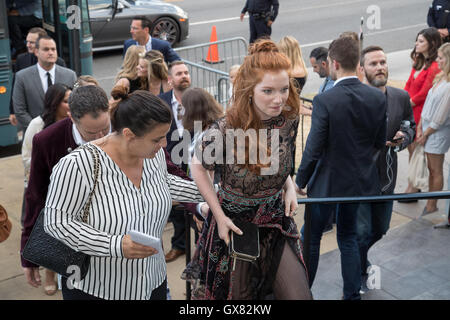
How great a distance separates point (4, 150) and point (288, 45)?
15.7 ft

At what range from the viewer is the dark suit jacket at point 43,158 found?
13.2ft

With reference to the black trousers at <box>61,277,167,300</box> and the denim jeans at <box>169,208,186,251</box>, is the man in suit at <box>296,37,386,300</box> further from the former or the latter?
the black trousers at <box>61,277,167,300</box>

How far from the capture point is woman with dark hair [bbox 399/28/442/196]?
7.17 m

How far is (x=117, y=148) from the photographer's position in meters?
3.06

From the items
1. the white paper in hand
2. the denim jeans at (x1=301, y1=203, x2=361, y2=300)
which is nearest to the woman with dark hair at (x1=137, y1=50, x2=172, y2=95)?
the denim jeans at (x1=301, y1=203, x2=361, y2=300)

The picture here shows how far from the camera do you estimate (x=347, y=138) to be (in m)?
4.66

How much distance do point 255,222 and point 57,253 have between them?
3.56ft

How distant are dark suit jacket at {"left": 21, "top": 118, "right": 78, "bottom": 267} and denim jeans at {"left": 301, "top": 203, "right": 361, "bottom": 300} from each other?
1997 mm

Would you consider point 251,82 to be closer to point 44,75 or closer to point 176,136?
point 176,136

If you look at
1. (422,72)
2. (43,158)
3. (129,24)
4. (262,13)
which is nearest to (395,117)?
(422,72)

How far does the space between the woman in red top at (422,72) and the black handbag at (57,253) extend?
507cm

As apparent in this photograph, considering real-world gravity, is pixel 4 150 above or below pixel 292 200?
below

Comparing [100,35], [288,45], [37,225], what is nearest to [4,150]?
[288,45]
